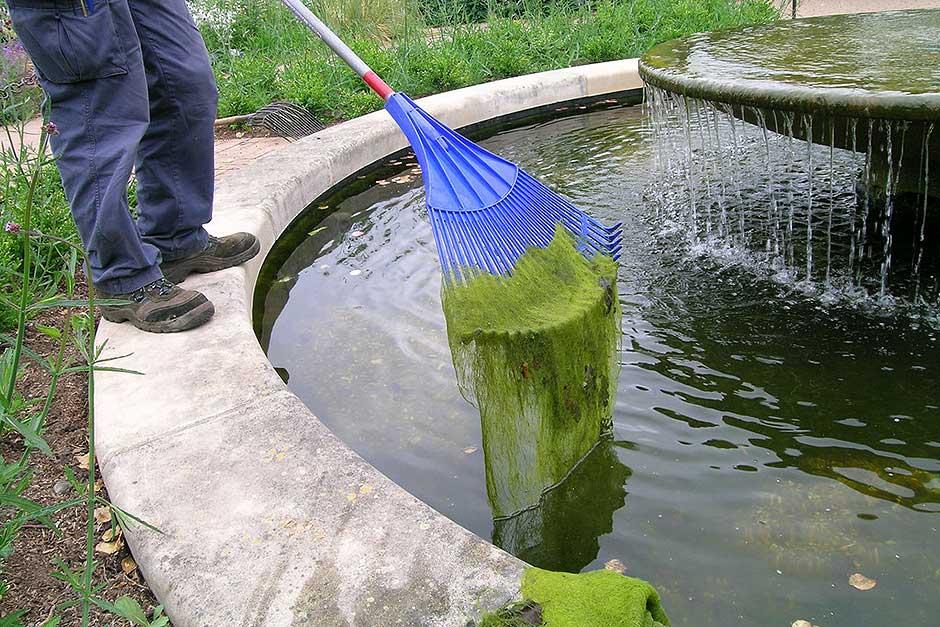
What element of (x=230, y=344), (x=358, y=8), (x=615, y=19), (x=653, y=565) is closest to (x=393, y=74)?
(x=615, y=19)

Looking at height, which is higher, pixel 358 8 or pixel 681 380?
pixel 358 8

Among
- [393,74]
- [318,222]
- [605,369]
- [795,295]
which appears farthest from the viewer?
[393,74]

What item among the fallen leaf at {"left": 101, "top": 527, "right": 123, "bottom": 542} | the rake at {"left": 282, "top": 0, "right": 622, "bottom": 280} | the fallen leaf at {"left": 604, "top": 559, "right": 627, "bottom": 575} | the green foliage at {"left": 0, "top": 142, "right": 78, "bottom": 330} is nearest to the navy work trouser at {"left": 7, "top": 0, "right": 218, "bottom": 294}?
the green foliage at {"left": 0, "top": 142, "right": 78, "bottom": 330}

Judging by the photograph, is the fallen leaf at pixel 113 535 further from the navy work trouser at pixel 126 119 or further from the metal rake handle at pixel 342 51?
the metal rake handle at pixel 342 51

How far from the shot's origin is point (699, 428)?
7.00ft

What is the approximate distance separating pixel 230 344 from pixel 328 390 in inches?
14.1

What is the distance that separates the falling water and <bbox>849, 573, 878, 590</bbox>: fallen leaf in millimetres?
1319

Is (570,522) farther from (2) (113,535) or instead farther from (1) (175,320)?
(1) (175,320)

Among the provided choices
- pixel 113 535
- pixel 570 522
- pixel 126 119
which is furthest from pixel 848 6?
pixel 113 535

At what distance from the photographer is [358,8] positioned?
7.43 m

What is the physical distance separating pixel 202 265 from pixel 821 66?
2186mm

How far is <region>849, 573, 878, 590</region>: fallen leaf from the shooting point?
161cm

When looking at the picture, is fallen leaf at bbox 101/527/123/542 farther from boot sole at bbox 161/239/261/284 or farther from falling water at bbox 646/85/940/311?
falling water at bbox 646/85/940/311

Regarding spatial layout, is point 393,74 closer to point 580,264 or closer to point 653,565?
point 580,264
